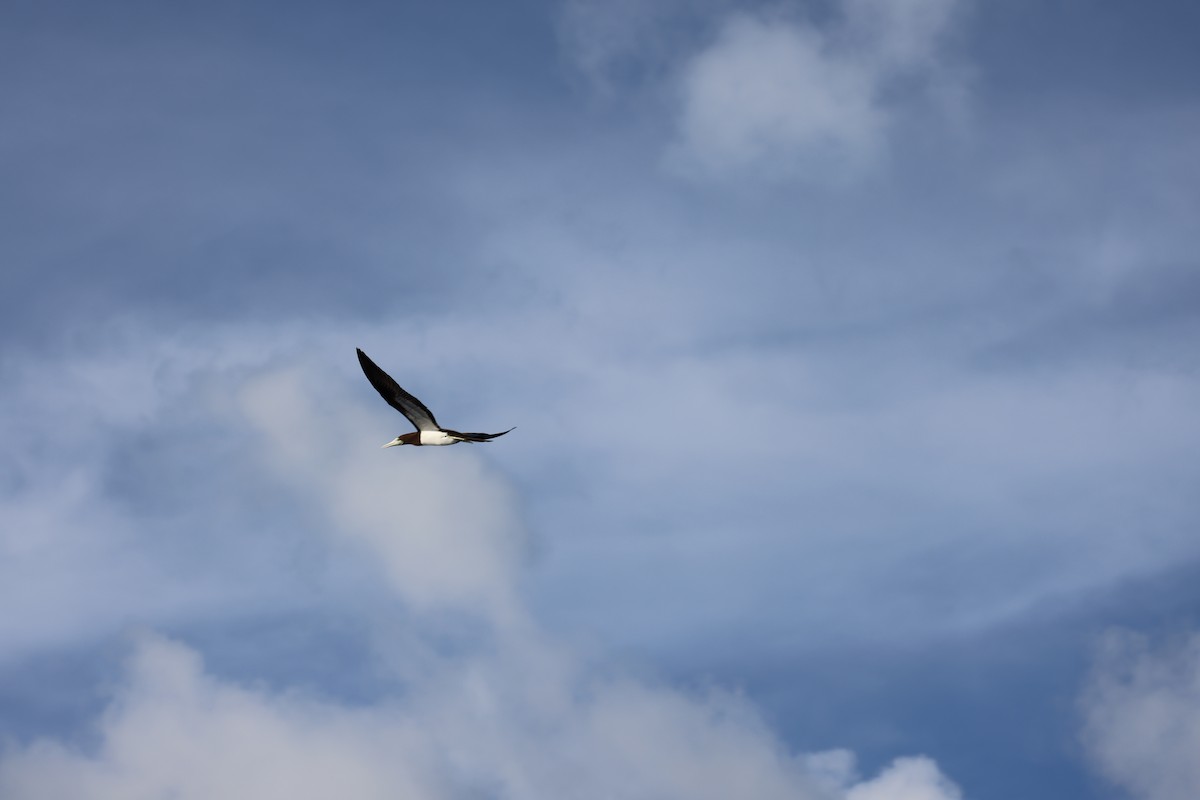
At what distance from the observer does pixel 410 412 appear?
76.2 meters

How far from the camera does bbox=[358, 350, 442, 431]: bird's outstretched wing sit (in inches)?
2885

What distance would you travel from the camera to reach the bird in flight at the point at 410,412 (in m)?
73.2

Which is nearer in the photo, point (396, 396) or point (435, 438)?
point (396, 396)

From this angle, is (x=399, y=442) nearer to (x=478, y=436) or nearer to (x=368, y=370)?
(x=368, y=370)

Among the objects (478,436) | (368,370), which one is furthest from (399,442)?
(478,436)

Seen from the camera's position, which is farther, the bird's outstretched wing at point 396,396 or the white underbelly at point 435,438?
the white underbelly at point 435,438

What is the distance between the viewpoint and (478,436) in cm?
6781

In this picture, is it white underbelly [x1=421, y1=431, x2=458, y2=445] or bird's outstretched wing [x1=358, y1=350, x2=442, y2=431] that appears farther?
white underbelly [x1=421, y1=431, x2=458, y2=445]

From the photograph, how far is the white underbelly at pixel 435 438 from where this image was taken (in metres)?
76.0

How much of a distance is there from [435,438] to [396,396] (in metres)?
4.60

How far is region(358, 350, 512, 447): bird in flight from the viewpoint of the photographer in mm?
73162

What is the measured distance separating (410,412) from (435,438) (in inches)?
106

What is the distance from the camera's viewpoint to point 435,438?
77375mm

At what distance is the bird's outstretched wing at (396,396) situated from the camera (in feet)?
240
